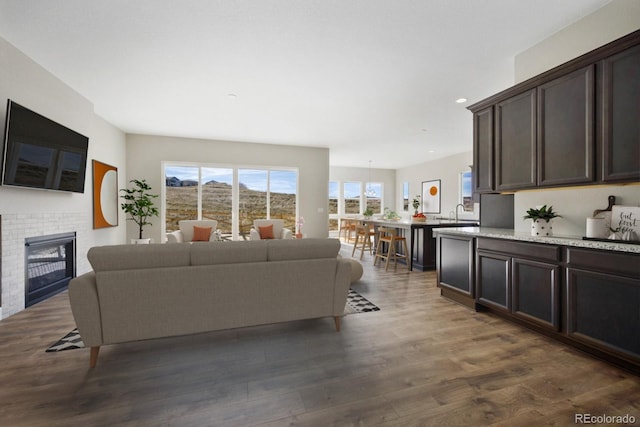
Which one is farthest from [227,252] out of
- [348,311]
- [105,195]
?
[105,195]

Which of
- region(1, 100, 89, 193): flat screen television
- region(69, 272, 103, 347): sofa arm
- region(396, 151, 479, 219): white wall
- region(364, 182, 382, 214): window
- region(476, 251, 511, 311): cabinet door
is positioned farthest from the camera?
region(364, 182, 382, 214): window

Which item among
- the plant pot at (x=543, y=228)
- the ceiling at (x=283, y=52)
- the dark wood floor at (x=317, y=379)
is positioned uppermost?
the ceiling at (x=283, y=52)

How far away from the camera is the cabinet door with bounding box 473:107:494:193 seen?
3.18 metres

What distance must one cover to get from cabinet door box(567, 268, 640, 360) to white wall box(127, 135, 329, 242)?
5883 millimetres

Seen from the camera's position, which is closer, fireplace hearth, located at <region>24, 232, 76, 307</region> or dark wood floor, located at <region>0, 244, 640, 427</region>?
dark wood floor, located at <region>0, 244, 640, 427</region>

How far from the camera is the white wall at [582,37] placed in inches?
89.6

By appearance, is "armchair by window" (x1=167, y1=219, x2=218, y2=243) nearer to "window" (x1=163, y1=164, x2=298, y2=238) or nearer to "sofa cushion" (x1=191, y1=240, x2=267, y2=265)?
"window" (x1=163, y1=164, x2=298, y2=238)

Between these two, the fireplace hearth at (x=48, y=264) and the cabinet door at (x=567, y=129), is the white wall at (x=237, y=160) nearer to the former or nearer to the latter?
the fireplace hearth at (x=48, y=264)

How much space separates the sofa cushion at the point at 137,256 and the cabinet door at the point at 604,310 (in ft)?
10.2

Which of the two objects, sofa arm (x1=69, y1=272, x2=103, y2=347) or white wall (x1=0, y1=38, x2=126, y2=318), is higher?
white wall (x1=0, y1=38, x2=126, y2=318)

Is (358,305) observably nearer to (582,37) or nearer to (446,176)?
(582,37)

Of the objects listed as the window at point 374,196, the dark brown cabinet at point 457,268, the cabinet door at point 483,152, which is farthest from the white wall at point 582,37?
the window at point 374,196

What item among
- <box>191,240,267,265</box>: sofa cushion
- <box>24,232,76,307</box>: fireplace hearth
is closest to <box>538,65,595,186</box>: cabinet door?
<box>191,240,267,265</box>: sofa cushion

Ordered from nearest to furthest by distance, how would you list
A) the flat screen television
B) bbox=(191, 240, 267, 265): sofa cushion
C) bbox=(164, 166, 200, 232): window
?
bbox=(191, 240, 267, 265): sofa cushion
the flat screen television
bbox=(164, 166, 200, 232): window
